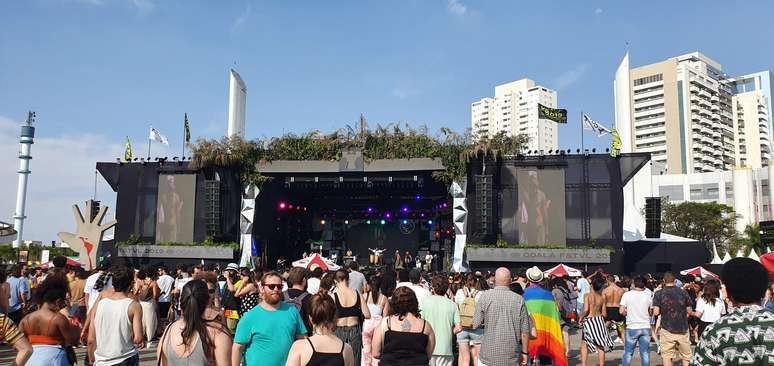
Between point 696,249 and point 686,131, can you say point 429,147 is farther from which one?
point 686,131

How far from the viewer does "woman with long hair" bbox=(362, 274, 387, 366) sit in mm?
6824

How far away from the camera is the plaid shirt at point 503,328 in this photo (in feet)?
18.2

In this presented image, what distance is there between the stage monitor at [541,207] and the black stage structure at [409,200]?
4 cm

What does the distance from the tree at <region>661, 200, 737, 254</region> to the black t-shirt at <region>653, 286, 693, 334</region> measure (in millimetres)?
53751

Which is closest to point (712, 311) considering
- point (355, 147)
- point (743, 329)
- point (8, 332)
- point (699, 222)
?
point (743, 329)

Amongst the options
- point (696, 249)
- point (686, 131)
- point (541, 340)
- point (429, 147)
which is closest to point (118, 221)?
point (429, 147)

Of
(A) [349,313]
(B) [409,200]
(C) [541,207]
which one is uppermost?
(B) [409,200]

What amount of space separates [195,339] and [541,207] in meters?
21.5

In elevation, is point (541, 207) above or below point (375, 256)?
above

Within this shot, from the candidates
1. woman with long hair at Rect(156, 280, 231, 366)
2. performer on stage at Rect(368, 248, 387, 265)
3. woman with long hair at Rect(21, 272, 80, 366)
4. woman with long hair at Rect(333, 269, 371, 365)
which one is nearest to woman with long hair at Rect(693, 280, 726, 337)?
woman with long hair at Rect(333, 269, 371, 365)

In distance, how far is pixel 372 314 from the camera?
718cm

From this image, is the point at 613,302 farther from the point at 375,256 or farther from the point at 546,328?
the point at 375,256

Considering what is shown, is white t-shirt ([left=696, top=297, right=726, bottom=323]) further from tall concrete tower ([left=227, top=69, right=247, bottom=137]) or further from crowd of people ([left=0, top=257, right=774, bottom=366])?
tall concrete tower ([left=227, top=69, right=247, bottom=137])

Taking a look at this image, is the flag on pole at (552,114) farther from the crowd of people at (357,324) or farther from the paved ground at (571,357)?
the crowd of people at (357,324)
